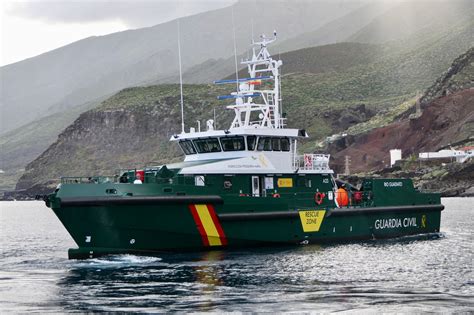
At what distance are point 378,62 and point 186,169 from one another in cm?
15441

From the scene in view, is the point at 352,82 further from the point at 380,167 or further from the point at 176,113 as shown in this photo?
the point at 380,167

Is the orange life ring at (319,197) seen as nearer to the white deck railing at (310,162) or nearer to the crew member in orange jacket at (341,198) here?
the crew member in orange jacket at (341,198)

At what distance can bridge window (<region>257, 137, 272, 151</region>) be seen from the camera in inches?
1223

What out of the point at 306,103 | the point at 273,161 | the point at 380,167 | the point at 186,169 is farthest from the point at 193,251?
the point at 306,103

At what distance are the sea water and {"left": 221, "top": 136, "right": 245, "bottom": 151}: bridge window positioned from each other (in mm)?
4092

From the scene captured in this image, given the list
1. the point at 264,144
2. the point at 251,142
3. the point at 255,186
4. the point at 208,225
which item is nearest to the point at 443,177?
the point at 264,144

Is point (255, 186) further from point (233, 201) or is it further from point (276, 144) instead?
point (233, 201)

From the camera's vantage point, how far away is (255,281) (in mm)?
23234

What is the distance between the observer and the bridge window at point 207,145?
31016mm

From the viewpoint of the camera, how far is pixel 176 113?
148875mm

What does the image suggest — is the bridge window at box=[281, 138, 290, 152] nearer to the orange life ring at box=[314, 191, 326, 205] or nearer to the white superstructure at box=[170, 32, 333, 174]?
the white superstructure at box=[170, 32, 333, 174]

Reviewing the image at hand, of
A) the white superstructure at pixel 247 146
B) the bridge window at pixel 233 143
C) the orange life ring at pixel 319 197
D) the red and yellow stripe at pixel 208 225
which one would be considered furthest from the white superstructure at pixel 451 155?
the red and yellow stripe at pixel 208 225

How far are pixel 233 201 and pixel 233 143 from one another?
283 cm

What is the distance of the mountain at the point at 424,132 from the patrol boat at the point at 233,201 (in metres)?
74.9
